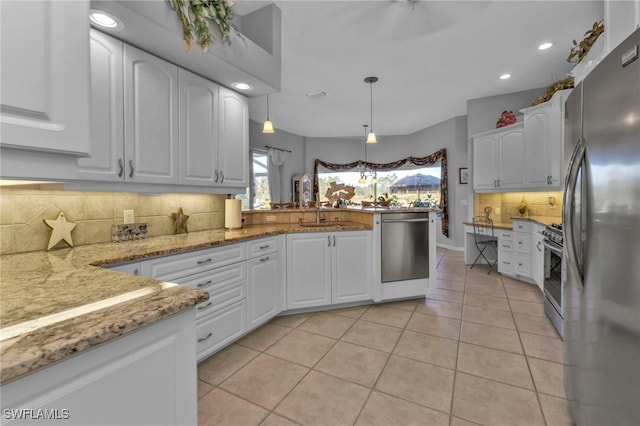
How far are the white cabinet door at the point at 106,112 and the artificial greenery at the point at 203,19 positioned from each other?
1.45 ft

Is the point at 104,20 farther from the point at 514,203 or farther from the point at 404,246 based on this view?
the point at 514,203

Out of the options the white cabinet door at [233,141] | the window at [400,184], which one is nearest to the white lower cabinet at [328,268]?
the white cabinet door at [233,141]

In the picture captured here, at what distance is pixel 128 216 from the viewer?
217 cm

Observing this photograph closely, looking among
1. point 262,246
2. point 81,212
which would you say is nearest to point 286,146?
point 262,246

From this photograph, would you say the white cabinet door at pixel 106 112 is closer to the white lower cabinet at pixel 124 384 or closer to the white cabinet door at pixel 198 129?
the white cabinet door at pixel 198 129

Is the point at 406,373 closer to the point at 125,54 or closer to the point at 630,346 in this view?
the point at 630,346

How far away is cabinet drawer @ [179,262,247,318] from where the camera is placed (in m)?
1.96

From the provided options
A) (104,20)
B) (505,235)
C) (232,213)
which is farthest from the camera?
(505,235)

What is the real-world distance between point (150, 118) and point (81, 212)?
30.9 inches

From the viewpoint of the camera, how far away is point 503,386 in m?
1.78

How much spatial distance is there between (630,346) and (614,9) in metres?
1.80

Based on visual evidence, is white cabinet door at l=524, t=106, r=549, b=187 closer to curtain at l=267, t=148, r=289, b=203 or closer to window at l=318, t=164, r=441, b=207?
window at l=318, t=164, r=441, b=207

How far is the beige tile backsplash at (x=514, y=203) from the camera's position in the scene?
4.03 meters

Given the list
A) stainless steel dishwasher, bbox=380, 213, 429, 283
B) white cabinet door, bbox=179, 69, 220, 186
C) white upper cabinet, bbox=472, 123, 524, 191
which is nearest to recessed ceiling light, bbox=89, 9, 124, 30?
white cabinet door, bbox=179, 69, 220, 186
